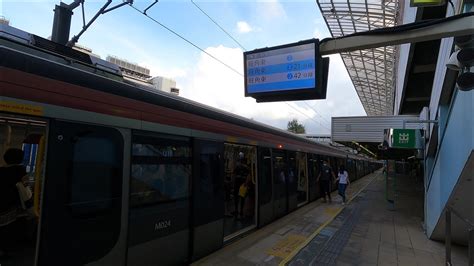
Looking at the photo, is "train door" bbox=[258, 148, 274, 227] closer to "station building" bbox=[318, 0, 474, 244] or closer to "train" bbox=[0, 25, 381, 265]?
"train" bbox=[0, 25, 381, 265]

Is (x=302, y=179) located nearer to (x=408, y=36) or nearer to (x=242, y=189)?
(x=242, y=189)

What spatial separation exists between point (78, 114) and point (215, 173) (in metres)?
2.81

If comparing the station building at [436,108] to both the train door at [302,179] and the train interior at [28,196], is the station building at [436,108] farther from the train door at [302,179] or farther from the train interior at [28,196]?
the train interior at [28,196]

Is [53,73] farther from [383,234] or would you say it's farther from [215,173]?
[383,234]

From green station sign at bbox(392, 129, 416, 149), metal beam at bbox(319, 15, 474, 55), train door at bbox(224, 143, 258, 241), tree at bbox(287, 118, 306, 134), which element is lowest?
→ train door at bbox(224, 143, 258, 241)

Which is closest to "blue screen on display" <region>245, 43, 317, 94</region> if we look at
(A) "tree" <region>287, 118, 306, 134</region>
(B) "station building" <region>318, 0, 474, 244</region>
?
(B) "station building" <region>318, 0, 474, 244</region>

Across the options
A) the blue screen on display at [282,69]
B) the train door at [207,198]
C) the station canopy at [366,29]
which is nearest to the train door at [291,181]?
the blue screen on display at [282,69]

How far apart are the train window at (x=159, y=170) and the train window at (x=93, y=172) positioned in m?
0.32

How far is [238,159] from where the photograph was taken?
9445 mm

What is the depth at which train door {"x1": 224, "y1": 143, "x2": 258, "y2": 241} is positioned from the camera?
7.90m

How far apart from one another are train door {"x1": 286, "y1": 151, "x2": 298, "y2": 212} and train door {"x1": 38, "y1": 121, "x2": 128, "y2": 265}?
21.2ft

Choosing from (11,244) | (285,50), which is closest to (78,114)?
(11,244)

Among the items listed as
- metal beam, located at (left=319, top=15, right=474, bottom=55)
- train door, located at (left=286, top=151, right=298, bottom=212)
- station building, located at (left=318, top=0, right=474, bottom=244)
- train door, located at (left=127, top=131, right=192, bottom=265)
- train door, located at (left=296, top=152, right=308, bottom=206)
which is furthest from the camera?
train door, located at (left=296, top=152, right=308, bottom=206)

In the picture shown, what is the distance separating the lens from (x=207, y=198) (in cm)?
554
